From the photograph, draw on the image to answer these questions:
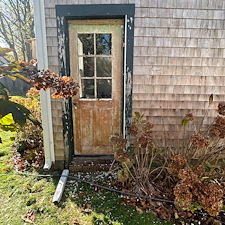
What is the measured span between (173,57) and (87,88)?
4.17ft

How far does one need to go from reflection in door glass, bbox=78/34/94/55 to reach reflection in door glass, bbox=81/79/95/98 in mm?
394

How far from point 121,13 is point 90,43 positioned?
1.85 feet

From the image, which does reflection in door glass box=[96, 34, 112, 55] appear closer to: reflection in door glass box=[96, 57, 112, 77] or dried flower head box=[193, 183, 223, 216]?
reflection in door glass box=[96, 57, 112, 77]

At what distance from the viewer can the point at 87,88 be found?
2.74 m

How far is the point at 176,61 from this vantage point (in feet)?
8.24

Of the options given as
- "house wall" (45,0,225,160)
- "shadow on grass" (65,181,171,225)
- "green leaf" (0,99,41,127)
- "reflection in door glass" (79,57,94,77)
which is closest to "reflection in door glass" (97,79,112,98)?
"reflection in door glass" (79,57,94,77)

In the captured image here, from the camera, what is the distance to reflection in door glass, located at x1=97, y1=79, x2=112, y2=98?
107 inches

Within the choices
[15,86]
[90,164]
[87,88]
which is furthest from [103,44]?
[15,86]

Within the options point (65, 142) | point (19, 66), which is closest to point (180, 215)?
point (65, 142)

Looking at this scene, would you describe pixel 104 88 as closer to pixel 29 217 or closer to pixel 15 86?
pixel 29 217

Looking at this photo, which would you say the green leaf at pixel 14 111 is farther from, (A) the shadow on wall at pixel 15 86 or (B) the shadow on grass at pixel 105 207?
(A) the shadow on wall at pixel 15 86

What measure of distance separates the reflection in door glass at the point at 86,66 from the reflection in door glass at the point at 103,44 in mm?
166

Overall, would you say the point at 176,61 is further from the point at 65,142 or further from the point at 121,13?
the point at 65,142

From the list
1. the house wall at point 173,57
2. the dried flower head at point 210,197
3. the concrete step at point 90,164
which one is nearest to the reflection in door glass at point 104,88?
the house wall at point 173,57
